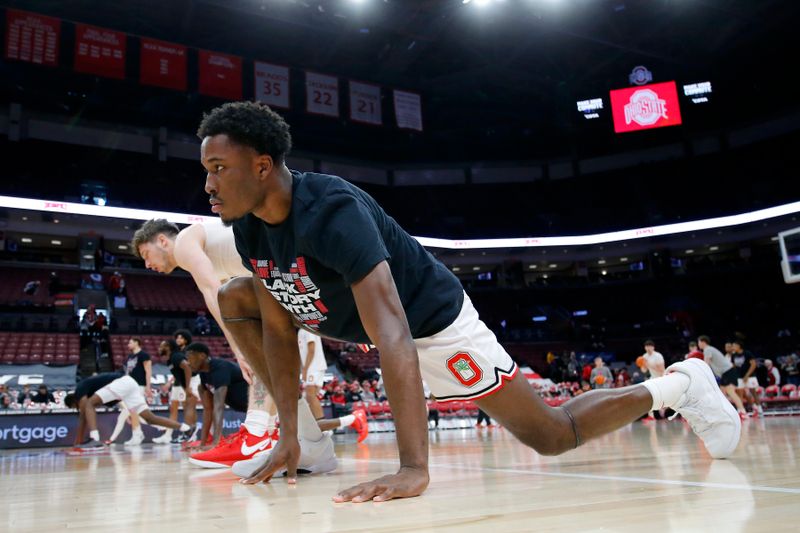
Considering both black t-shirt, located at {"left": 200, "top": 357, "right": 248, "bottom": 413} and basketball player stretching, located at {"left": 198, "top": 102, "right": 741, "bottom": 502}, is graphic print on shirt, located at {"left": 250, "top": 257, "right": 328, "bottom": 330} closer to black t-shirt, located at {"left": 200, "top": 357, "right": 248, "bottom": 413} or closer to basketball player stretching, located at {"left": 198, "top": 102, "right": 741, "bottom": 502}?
basketball player stretching, located at {"left": 198, "top": 102, "right": 741, "bottom": 502}

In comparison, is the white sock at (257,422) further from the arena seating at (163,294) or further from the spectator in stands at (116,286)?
the spectator in stands at (116,286)

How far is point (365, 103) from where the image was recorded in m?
21.3

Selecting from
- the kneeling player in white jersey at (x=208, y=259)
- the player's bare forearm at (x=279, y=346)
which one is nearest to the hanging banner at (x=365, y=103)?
the kneeling player in white jersey at (x=208, y=259)

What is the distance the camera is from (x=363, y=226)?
172 centimetres

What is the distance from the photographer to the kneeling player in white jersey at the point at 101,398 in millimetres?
7922

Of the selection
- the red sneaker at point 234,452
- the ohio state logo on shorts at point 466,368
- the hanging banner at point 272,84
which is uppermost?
the hanging banner at point 272,84

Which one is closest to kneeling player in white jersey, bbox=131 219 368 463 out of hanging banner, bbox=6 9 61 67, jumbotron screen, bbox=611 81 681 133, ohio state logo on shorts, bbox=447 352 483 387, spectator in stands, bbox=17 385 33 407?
ohio state logo on shorts, bbox=447 352 483 387

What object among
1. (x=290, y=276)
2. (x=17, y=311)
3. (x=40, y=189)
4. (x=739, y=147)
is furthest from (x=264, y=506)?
(x=739, y=147)

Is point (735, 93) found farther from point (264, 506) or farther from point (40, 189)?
point (264, 506)

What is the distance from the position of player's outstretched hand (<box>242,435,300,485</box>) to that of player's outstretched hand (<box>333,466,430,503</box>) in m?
0.72

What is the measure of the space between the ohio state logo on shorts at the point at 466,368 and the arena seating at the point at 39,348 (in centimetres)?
1679

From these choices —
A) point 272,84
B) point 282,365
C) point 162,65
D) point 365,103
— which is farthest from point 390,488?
point 365,103

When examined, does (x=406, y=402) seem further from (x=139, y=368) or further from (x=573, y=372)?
(x=573, y=372)

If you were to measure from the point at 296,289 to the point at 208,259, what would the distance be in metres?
1.84
